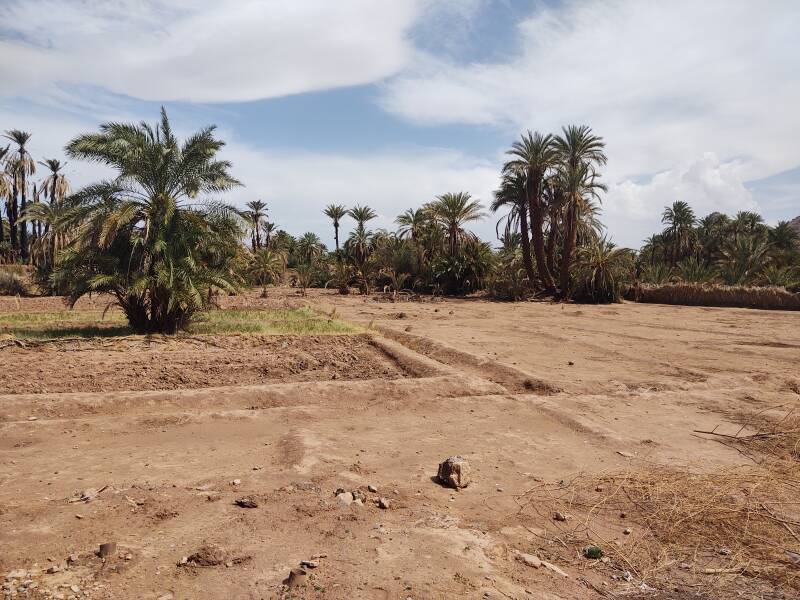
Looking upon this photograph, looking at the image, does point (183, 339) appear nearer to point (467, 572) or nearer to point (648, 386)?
point (648, 386)

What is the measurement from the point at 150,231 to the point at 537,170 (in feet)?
80.5

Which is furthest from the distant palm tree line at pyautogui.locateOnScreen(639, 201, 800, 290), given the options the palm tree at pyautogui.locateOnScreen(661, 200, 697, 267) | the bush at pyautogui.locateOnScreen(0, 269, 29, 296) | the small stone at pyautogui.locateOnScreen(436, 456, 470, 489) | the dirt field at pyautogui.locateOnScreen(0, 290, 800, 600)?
the bush at pyautogui.locateOnScreen(0, 269, 29, 296)

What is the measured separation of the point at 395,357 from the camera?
11.5 meters

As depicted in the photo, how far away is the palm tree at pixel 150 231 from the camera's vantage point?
13555 mm

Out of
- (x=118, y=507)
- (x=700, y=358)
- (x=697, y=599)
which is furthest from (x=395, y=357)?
(x=697, y=599)

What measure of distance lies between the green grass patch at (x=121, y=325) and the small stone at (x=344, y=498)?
10.3 metres

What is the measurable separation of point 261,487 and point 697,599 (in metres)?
3.32

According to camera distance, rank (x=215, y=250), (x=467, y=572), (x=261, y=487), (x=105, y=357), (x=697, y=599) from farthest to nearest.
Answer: (x=215, y=250), (x=105, y=357), (x=261, y=487), (x=467, y=572), (x=697, y=599)

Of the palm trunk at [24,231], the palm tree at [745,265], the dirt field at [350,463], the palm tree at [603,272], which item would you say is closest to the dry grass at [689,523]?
the dirt field at [350,463]

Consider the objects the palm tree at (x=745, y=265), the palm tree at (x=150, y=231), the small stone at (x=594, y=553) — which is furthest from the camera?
the palm tree at (x=745, y=265)

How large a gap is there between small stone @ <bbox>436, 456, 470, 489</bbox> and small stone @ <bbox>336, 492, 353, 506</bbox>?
35.9 inches

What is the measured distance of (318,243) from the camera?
228 ft

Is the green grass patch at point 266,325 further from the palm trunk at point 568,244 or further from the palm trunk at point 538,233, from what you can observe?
the palm trunk at point 538,233

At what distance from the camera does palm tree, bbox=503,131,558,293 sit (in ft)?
107
